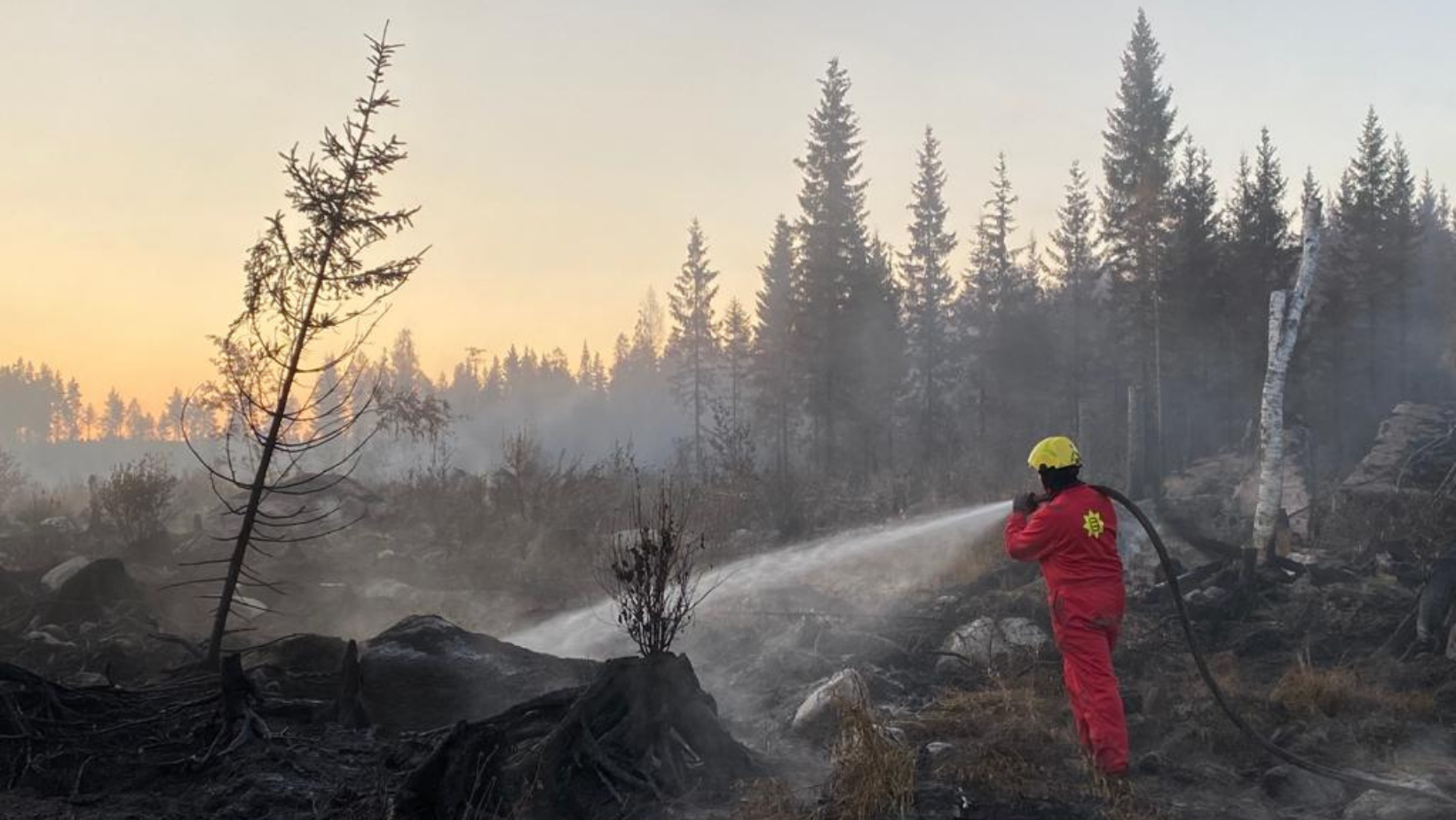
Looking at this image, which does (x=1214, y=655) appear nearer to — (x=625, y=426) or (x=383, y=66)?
(x=383, y=66)

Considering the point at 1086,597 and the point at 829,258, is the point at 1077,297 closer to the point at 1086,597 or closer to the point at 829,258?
the point at 829,258

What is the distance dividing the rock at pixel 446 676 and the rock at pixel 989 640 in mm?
4004

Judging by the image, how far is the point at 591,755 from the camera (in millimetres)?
5590

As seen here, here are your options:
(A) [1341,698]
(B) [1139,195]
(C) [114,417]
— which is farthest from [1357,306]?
(C) [114,417]

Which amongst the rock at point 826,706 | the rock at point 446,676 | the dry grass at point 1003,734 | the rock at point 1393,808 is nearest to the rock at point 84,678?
the rock at point 446,676

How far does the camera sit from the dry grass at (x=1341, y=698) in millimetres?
7137

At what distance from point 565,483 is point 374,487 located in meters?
6.83

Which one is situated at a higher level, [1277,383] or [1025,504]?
[1277,383]

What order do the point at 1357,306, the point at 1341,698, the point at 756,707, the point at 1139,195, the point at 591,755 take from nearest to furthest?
the point at 591,755
the point at 1341,698
the point at 756,707
the point at 1139,195
the point at 1357,306

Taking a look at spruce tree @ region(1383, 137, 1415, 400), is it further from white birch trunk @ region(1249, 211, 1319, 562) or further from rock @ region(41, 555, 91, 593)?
Result: rock @ region(41, 555, 91, 593)

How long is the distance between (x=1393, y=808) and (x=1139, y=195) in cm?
3018

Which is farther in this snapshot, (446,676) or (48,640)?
(48,640)

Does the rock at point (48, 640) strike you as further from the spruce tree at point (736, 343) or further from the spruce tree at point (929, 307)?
the spruce tree at point (736, 343)

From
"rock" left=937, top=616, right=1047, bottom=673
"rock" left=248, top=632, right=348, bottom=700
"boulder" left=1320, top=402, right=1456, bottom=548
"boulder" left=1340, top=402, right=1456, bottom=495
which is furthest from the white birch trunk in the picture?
"rock" left=248, top=632, right=348, bottom=700
